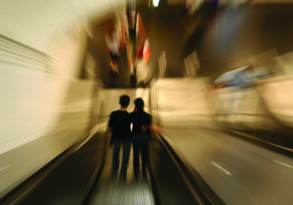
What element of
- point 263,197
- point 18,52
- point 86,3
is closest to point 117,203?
point 263,197

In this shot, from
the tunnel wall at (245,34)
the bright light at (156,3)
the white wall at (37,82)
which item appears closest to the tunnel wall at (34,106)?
the white wall at (37,82)

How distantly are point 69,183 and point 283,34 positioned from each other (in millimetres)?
6420

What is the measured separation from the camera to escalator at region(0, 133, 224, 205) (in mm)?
4195

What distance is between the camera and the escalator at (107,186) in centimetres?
420

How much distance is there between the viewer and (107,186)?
5.25 meters

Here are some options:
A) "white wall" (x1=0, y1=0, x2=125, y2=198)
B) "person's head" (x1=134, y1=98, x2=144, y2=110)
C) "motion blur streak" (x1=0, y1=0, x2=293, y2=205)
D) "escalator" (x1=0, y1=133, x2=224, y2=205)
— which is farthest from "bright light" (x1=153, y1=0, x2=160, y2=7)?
"person's head" (x1=134, y1=98, x2=144, y2=110)

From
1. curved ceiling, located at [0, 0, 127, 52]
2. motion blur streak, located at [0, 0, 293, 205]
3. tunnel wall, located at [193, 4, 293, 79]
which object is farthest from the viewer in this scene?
tunnel wall, located at [193, 4, 293, 79]

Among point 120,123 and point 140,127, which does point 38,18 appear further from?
point 140,127

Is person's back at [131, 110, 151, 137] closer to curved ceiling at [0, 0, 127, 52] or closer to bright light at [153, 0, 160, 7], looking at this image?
curved ceiling at [0, 0, 127, 52]

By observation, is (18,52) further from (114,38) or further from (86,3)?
(114,38)

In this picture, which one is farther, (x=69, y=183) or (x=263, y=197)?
(x=69, y=183)

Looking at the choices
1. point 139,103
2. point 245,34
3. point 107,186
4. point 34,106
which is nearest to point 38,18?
point 34,106

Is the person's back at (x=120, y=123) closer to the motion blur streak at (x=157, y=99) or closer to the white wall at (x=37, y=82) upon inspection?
the motion blur streak at (x=157, y=99)

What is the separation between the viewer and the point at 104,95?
1338 centimetres
